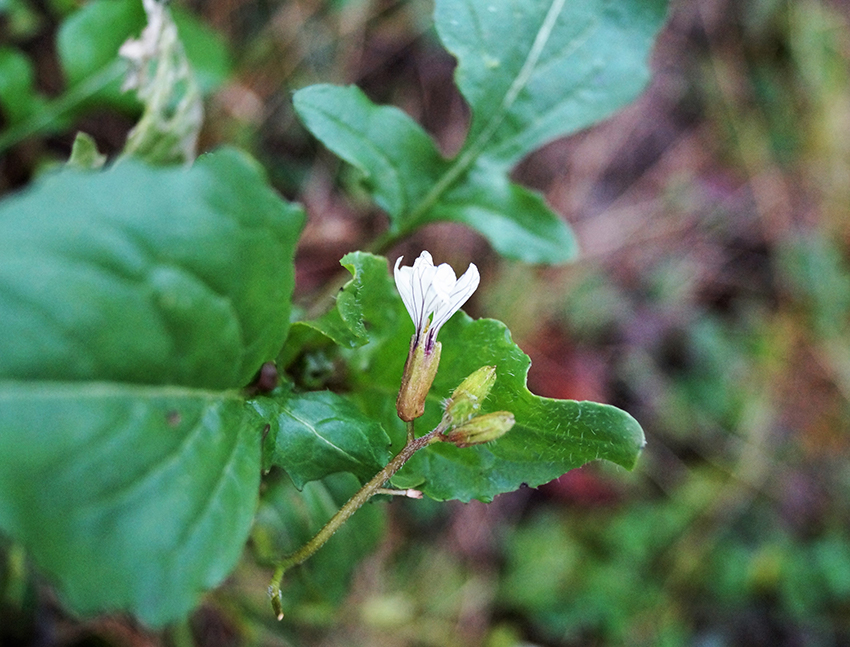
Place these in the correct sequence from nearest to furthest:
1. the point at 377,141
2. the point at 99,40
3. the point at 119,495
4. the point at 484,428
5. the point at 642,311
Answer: the point at 119,495
the point at 484,428
the point at 377,141
the point at 99,40
the point at 642,311

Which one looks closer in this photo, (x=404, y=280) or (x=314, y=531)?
(x=404, y=280)

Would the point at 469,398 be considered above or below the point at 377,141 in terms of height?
below

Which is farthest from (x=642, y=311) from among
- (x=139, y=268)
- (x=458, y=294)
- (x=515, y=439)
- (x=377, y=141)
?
(x=139, y=268)

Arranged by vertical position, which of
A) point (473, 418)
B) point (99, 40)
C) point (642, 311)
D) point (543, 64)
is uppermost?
point (99, 40)

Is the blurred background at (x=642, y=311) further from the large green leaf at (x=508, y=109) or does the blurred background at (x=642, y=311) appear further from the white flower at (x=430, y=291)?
the white flower at (x=430, y=291)

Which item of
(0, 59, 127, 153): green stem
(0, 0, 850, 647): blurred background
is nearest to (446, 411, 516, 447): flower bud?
(0, 0, 850, 647): blurred background

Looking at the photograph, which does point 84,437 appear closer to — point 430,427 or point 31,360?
point 31,360

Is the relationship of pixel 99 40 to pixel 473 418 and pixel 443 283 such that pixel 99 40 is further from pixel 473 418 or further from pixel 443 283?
pixel 473 418

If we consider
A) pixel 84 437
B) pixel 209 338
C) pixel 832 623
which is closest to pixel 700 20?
pixel 832 623
